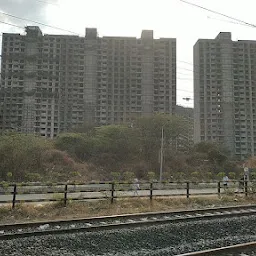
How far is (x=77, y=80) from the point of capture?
6738cm

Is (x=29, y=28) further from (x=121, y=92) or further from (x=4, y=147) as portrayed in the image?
(x=4, y=147)

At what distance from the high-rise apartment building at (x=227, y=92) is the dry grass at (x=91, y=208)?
61.0 meters

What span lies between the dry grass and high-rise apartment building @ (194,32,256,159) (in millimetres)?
61024

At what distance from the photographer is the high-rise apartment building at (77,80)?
2616 inches

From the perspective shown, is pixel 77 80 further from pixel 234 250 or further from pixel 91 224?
pixel 234 250

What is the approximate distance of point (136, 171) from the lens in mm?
39219

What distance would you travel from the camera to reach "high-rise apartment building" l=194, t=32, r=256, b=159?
243ft

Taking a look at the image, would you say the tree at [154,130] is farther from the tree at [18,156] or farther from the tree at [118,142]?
the tree at [18,156]

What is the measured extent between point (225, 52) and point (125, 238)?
7396cm

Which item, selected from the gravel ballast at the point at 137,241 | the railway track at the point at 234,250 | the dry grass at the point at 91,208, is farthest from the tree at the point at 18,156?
the railway track at the point at 234,250

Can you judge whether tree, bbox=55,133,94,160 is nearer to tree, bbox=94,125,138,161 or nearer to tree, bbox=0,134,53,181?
tree, bbox=94,125,138,161

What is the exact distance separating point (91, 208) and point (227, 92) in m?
68.6

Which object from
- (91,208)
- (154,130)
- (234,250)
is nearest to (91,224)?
(91,208)

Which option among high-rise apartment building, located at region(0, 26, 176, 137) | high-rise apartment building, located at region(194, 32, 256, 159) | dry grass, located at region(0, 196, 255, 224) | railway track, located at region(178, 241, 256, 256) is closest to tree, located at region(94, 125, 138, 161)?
high-rise apartment building, located at region(0, 26, 176, 137)
